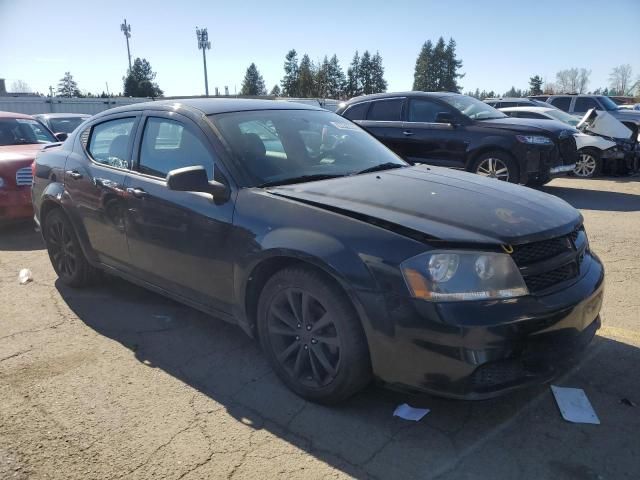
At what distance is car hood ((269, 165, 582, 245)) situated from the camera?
2602mm

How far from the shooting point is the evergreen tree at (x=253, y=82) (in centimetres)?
9625

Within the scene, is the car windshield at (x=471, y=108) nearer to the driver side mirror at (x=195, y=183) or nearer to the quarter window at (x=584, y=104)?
the driver side mirror at (x=195, y=183)

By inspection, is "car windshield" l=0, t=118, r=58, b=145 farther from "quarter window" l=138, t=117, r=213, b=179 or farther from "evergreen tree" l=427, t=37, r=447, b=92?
"evergreen tree" l=427, t=37, r=447, b=92

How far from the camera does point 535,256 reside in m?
2.63

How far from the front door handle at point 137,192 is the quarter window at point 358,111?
6704mm

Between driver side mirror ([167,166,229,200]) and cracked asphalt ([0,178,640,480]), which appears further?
driver side mirror ([167,166,229,200])

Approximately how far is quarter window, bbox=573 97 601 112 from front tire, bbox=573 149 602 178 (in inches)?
284

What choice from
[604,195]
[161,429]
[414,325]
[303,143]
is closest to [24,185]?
[303,143]

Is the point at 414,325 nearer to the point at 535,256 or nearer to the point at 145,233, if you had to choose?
the point at 535,256

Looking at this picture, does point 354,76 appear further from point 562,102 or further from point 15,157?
point 15,157

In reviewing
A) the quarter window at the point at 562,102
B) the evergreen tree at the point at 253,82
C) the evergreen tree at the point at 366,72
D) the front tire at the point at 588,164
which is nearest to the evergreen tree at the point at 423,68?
the evergreen tree at the point at 366,72

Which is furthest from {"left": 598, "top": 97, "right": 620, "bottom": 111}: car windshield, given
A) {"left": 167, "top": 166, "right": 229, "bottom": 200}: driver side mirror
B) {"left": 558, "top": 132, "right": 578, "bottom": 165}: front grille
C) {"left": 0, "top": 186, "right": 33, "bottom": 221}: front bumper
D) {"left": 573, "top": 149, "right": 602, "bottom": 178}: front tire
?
{"left": 167, "top": 166, "right": 229, "bottom": 200}: driver side mirror

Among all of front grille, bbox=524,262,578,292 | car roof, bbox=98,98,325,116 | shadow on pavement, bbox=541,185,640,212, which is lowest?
shadow on pavement, bbox=541,185,640,212

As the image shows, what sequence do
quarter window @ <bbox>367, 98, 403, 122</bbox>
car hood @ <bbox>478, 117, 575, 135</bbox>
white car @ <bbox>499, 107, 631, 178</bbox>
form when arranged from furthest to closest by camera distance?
1. white car @ <bbox>499, 107, 631, 178</bbox>
2. quarter window @ <bbox>367, 98, 403, 122</bbox>
3. car hood @ <bbox>478, 117, 575, 135</bbox>
